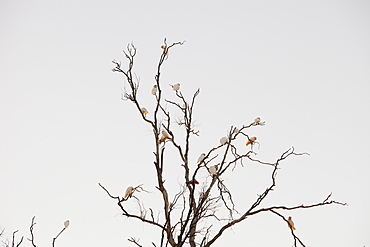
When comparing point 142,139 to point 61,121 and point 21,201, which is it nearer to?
point 61,121

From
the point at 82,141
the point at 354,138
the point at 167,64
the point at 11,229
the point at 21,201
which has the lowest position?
the point at 11,229

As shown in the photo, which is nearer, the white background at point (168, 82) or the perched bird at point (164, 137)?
the perched bird at point (164, 137)

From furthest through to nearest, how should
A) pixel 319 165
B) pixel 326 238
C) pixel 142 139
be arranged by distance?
pixel 142 139 → pixel 319 165 → pixel 326 238

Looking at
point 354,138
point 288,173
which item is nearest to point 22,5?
point 288,173

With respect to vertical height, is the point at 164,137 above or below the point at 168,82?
below

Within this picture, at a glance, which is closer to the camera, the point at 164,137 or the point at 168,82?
the point at 164,137

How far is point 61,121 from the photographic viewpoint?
15.5ft

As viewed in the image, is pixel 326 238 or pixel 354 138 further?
pixel 354 138

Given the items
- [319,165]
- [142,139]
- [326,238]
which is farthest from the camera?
[142,139]

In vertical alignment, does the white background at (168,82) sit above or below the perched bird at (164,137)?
above

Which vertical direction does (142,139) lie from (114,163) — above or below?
above

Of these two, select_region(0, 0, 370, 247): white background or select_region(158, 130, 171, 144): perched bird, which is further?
select_region(0, 0, 370, 247): white background

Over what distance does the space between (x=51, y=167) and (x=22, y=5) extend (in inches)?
82.3

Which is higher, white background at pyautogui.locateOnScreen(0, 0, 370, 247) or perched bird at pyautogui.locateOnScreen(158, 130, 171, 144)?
white background at pyautogui.locateOnScreen(0, 0, 370, 247)
